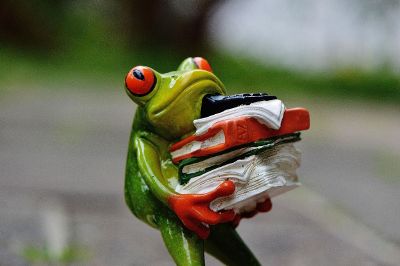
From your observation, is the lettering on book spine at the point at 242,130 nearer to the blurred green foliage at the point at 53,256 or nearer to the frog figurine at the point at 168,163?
the frog figurine at the point at 168,163

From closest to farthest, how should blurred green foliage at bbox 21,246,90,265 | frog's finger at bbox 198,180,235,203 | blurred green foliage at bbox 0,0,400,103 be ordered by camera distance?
frog's finger at bbox 198,180,235,203 → blurred green foliage at bbox 21,246,90,265 → blurred green foliage at bbox 0,0,400,103

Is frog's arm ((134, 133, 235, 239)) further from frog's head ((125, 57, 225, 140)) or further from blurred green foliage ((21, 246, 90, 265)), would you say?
blurred green foliage ((21, 246, 90, 265))

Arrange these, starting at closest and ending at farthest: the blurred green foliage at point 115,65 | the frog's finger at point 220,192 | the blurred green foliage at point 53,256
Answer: the frog's finger at point 220,192
the blurred green foliage at point 53,256
the blurred green foliage at point 115,65

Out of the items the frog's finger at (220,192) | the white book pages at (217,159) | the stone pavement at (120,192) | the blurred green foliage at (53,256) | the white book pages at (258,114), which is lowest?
the stone pavement at (120,192)

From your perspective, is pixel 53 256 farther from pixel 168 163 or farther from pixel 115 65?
pixel 115 65

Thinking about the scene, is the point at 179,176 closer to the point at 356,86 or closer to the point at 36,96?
the point at 36,96

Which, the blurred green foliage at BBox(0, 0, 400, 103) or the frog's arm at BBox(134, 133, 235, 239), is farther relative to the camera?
the blurred green foliage at BBox(0, 0, 400, 103)

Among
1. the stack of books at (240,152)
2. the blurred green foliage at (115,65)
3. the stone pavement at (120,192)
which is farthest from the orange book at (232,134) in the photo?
the blurred green foliage at (115,65)

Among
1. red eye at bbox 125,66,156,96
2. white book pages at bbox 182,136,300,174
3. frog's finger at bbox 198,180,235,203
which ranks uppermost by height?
red eye at bbox 125,66,156,96

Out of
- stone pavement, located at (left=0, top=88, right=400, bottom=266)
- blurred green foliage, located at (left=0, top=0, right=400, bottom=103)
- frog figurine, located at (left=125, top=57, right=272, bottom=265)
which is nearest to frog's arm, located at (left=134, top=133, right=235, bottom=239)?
frog figurine, located at (left=125, top=57, right=272, bottom=265)
